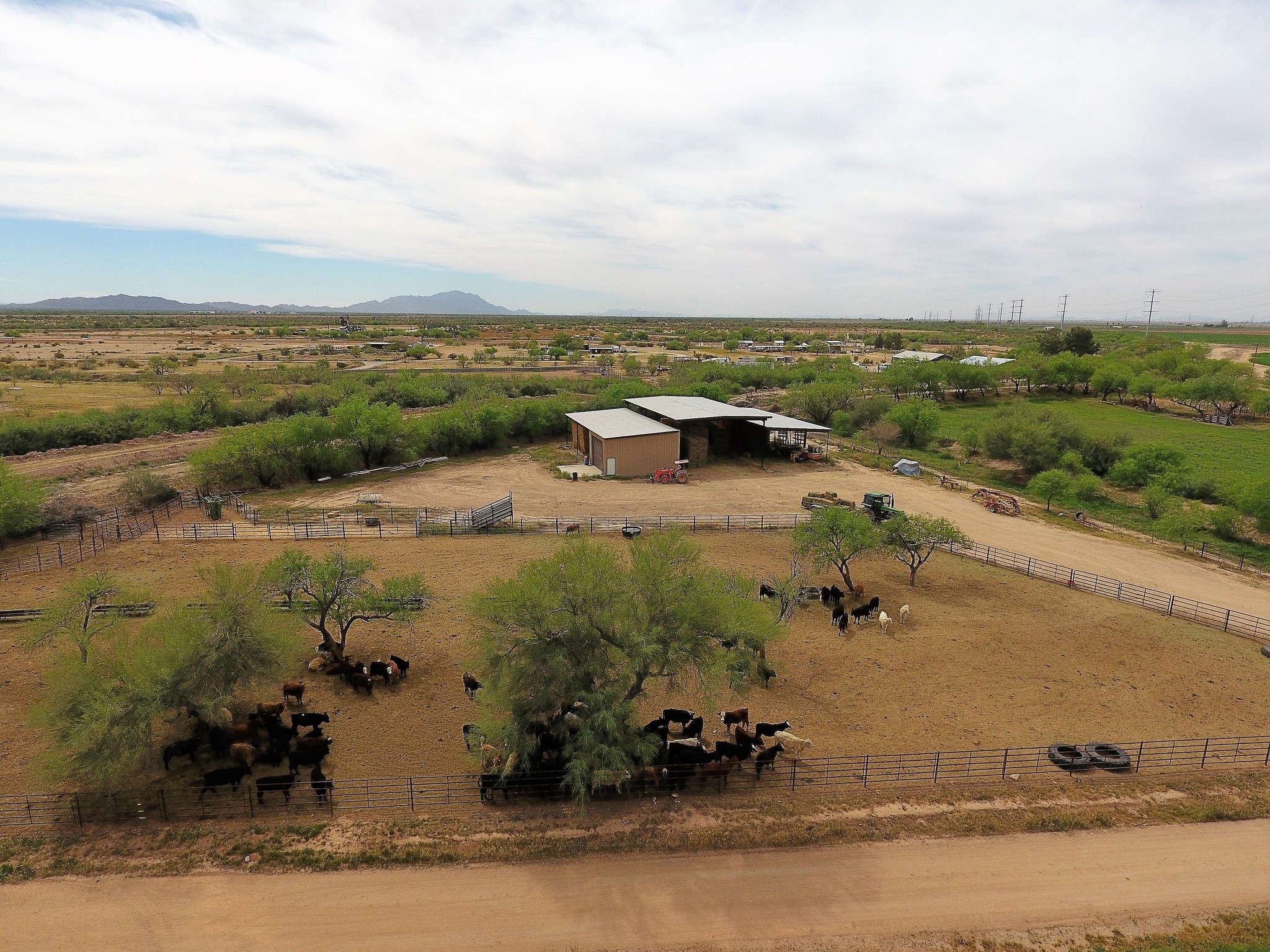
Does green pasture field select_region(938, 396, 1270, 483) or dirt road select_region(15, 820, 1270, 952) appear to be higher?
green pasture field select_region(938, 396, 1270, 483)

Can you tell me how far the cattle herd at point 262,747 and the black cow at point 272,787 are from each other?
1 cm

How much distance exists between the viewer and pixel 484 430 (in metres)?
49.2

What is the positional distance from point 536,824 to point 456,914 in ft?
7.69

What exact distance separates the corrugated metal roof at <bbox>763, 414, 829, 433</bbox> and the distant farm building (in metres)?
0.05

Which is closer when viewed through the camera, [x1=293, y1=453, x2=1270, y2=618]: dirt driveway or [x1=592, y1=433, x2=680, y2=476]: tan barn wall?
[x1=293, y1=453, x2=1270, y2=618]: dirt driveway

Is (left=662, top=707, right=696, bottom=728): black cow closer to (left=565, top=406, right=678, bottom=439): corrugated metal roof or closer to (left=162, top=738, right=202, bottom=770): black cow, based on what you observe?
(left=162, top=738, right=202, bottom=770): black cow

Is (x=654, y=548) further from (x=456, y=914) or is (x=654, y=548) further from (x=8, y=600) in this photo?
(x=8, y=600)

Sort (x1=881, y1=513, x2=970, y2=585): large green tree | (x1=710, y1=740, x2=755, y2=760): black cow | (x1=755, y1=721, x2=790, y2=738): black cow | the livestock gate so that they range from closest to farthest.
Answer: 1. (x1=710, y1=740, x2=755, y2=760): black cow
2. (x1=755, y1=721, x2=790, y2=738): black cow
3. (x1=881, y1=513, x2=970, y2=585): large green tree
4. the livestock gate

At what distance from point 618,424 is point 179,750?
33092 millimetres

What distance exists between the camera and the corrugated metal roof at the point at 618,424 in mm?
42219

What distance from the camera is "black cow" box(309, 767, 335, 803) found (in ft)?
44.3

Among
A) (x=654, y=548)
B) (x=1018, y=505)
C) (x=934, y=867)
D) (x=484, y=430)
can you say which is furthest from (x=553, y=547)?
(x=1018, y=505)

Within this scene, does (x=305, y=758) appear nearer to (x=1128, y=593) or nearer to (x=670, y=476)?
(x=1128, y=593)

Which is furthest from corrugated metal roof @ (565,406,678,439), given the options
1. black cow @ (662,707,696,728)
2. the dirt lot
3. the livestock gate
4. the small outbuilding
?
black cow @ (662,707,696,728)
